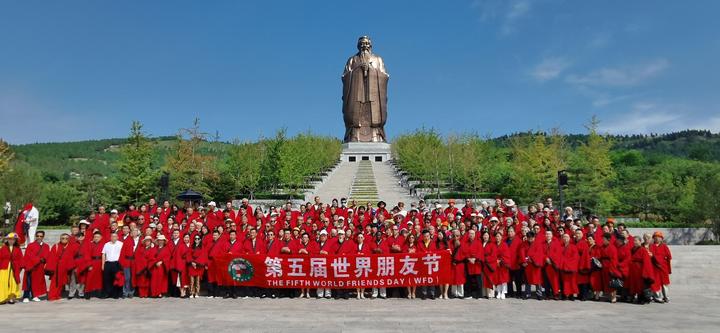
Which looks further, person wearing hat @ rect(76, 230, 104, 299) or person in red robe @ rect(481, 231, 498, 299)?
person wearing hat @ rect(76, 230, 104, 299)

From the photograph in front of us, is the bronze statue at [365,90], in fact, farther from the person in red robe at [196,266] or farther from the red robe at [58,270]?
the red robe at [58,270]

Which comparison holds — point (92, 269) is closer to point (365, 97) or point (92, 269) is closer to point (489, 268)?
point (489, 268)

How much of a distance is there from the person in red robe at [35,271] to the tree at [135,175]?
50.4 feet

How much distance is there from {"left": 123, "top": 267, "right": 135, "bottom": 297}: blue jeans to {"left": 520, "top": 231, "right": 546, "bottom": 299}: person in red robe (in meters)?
9.16

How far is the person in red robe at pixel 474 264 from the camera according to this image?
11.4 metres

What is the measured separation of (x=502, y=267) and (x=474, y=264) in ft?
2.14

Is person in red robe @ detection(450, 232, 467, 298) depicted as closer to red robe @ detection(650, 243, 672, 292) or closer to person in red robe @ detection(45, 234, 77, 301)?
red robe @ detection(650, 243, 672, 292)

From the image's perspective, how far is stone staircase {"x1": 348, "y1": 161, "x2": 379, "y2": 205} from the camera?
32375 mm

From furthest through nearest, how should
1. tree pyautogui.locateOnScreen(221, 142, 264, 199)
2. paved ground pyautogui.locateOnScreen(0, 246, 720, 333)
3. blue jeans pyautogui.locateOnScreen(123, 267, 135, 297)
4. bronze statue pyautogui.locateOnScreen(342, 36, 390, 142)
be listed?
bronze statue pyautogui.locateOnScreen(342, 36, 390, 142)
tree pyautogui.locateOnScreen(221, 142, 264, 199)
blue jeans pyautogui.locateOnScreen(123, 267, 135, 297)
paved ground pyautogui.locateOnScreen(0, 246, 720, 333)

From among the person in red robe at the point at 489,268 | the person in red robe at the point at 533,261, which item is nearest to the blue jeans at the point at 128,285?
the person in red robe at the point at 489,268

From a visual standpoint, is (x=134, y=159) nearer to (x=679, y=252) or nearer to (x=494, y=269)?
(x=494, y=269)

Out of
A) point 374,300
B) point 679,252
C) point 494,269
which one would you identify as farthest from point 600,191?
point 374,300

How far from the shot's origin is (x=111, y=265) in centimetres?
1180

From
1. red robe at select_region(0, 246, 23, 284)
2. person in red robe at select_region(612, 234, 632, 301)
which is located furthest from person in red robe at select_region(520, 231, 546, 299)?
red robe at select_region(0, 246, 23, 284)
